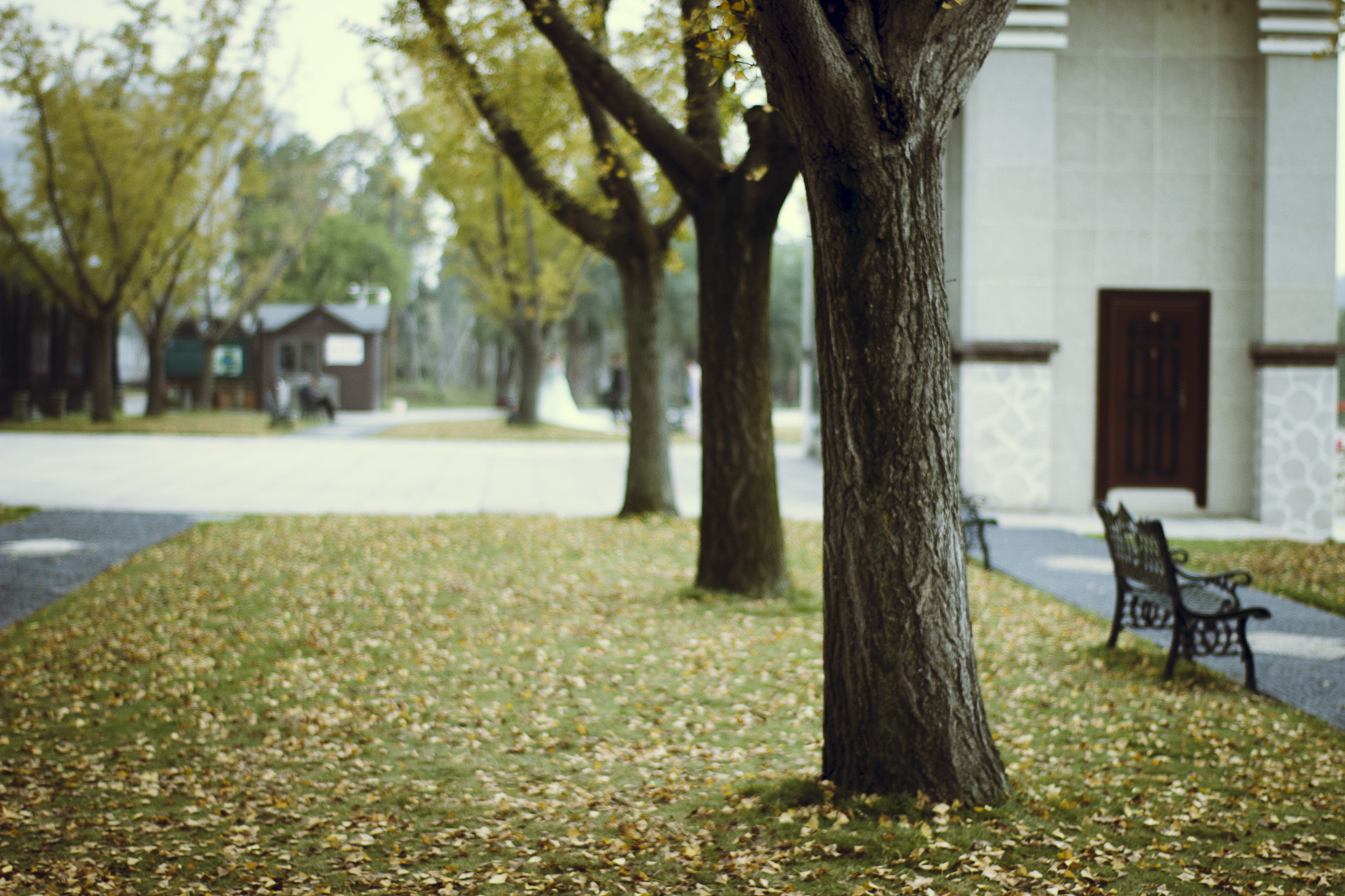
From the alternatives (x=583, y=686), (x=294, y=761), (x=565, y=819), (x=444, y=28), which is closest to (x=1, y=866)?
(x=294, y=761)

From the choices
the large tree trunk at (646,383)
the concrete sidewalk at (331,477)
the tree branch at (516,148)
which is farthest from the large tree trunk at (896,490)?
the concrete sidewalk at (331,477)

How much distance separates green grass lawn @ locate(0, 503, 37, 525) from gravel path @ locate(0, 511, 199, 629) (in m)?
0.09

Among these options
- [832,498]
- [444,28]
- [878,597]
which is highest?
[444,28]

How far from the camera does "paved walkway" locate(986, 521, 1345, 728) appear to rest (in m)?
6.22

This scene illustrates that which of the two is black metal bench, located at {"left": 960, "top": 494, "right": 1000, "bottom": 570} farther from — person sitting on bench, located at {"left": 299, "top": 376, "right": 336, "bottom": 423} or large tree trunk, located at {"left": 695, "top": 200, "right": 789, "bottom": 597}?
person sitting on bench, located at {"left": 299, "top": 376, "right": 336, "bottom": 423}

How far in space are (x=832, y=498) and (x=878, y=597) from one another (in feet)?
1.29

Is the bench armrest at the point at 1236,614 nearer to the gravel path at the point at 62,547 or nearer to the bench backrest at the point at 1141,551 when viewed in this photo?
the bench backrest at the point at 1141,551

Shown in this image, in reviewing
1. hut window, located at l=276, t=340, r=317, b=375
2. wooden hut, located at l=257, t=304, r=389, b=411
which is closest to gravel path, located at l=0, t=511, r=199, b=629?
wooden hut, located at l=257, t=304, r=389, b=411

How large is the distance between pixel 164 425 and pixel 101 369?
1.92m

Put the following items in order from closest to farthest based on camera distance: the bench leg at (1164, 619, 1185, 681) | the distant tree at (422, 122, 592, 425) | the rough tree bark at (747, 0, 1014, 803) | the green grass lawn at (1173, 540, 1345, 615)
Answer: the rough tree bark at (747, 0, 1014, 803), the bench leg at (1164, 619, 1185, 681), the green grass lawn at (1173, 540, 1345, 615), the distant tree at (422, 122, 592, 425)

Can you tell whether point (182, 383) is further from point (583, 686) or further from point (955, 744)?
point (955, 744)

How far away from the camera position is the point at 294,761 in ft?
16.7

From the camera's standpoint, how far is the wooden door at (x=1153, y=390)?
14.3 metres

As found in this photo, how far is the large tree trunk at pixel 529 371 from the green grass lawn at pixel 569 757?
21731 millimetres
